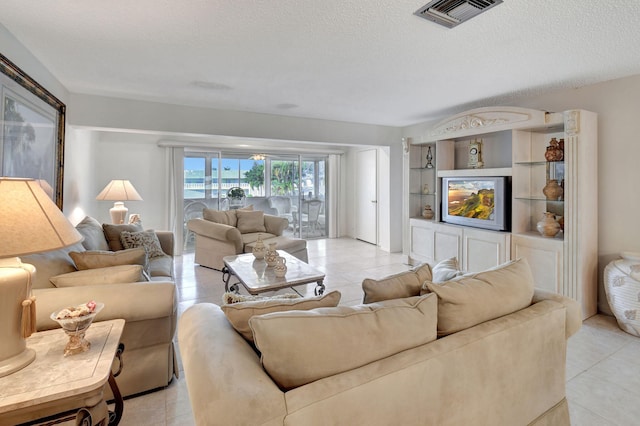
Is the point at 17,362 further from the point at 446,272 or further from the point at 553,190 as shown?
the point at 553,190

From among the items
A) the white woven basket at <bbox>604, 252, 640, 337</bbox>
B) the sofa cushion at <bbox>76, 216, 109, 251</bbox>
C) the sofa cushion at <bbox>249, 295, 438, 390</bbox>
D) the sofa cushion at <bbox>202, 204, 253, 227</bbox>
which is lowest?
the white woven basket at <bbox>604, 252, 640, 337</bbox>

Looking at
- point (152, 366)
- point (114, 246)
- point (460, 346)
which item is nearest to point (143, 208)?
point (114, 246)

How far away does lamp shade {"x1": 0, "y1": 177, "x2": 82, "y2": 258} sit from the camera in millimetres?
1175

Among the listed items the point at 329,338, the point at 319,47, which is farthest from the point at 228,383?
the point at 319,47

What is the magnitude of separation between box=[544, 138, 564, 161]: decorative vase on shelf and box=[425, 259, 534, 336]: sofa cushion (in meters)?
2.37

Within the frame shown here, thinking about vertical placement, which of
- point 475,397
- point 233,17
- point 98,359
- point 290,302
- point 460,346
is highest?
point 233,17

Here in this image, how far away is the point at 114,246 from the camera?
346 centimetres

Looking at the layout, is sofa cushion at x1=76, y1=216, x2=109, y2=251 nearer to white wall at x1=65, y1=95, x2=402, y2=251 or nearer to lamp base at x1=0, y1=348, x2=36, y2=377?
white wall at x1=65, y1=95, x2=402, y2=251

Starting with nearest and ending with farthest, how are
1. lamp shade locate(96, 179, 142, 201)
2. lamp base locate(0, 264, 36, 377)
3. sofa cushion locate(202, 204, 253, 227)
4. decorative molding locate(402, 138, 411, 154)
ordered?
lamp base locate(0, 264, 36, 377), lamp shade locate(96, 179, 142, 201), decorative molding locate(402, 138, 411, 154), sofa cushion locate(202, 204, 253, 227)

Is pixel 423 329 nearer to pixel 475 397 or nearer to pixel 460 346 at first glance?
pixel 460 346

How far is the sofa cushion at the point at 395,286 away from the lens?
55.9 inches

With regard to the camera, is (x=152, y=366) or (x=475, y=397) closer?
(x=475, y=397)

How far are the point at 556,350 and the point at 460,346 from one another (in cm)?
70

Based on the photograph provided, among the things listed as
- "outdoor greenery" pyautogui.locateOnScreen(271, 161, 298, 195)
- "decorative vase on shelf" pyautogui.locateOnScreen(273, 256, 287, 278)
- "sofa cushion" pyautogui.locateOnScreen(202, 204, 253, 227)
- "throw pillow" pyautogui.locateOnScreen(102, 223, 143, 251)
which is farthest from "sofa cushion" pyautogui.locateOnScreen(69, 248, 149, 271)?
"outdoor greenery" pyautogui.locateOnScreen(271, 161, 298, 195)
